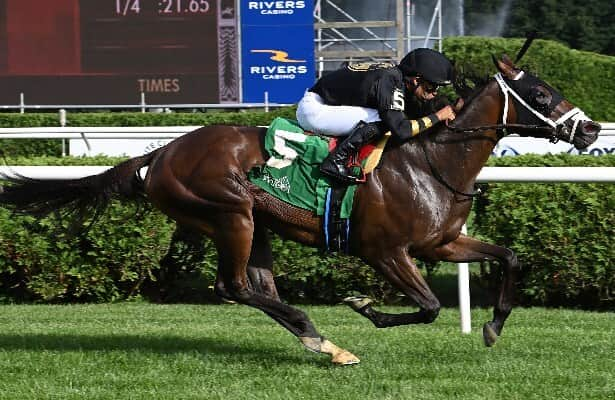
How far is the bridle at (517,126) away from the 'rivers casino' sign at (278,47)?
36.8 feet

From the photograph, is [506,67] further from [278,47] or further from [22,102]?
[22,102]

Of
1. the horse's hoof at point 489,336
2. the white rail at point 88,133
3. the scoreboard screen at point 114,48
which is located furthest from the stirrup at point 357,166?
the scoreboard screen at point 114,48

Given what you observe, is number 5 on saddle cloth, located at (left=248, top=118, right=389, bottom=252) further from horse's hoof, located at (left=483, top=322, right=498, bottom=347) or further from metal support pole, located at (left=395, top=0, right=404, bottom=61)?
metal support pole, located at (left=395, top=0, right=404, bottom=61)

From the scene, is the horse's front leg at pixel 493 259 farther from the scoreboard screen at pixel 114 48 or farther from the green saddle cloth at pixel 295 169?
the scoreboard screen at pixel 114 48

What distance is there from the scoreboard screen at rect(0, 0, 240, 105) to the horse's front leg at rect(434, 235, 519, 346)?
1122 centimetres

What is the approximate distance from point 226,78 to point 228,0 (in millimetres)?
1146

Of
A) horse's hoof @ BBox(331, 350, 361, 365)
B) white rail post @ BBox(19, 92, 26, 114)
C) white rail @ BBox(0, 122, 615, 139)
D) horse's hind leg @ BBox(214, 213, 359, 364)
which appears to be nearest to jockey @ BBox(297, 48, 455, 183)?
horse's hind leg @ BBox(214, 213, 359, 364)

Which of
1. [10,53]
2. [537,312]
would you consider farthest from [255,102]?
[537,312]

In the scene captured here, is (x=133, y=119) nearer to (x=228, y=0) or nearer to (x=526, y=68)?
(x=228, y=0)

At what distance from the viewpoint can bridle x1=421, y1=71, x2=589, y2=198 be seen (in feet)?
16.0

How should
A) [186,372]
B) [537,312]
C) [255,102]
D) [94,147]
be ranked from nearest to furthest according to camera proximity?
[186,372] < [537,312] < [94,147] < [255,102]

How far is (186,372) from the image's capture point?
15.6ft

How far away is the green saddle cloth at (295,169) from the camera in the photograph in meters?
4.96

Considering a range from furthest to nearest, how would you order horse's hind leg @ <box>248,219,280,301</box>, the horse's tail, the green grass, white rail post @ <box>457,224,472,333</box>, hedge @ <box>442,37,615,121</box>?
hedge @ <box>442,37,615,121</box>
white rail post @ <box>457,224,472,333</box>
the horse's tail
horse's hind leg @ <box>248,219,280,301</box>
the green grass
